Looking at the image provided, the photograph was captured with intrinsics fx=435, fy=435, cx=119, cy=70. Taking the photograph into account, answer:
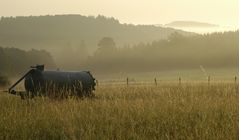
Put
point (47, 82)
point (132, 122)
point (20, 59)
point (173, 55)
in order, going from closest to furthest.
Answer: point (132, 122) → point (47, 82) → point (20, 59) → point (173, 55)

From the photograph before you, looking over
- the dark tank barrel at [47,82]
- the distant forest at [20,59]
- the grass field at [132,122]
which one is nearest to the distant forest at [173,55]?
the distant forest at [20,59]

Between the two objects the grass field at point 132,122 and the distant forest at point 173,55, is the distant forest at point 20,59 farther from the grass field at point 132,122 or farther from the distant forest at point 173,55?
the grass field at point 132,122

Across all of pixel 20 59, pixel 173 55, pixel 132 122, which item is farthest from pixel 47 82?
pixel 173 55

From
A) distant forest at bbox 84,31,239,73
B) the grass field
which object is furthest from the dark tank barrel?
distant forest at bbox 84,31,239,73

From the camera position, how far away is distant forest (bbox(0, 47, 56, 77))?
95.4 m

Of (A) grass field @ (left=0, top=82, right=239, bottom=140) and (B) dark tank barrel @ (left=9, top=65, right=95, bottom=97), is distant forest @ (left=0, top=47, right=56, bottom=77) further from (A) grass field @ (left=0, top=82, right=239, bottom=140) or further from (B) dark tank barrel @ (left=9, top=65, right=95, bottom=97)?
(A) grass field @ (left=0, top=82, right=239, bottom=140)

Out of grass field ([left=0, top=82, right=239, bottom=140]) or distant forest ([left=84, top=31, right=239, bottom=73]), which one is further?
distant forest ([left=84, top=31, right=239, bottom=73])

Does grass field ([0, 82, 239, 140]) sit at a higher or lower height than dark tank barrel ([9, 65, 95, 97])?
lower

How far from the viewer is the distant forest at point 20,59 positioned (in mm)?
95375

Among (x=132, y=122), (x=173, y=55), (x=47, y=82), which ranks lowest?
(x=132, y=122)

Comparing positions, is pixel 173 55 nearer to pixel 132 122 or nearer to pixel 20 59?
pixel 20 59

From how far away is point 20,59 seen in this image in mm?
106812

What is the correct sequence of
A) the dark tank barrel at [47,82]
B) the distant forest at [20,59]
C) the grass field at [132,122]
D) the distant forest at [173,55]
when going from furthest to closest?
the distant forest at [173,55]
the distant forest at [20,59]
the dark tank barrel at [47,82]
the grass field at [132,122]

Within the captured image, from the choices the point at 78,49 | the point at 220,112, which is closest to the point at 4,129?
the point at 220,112
